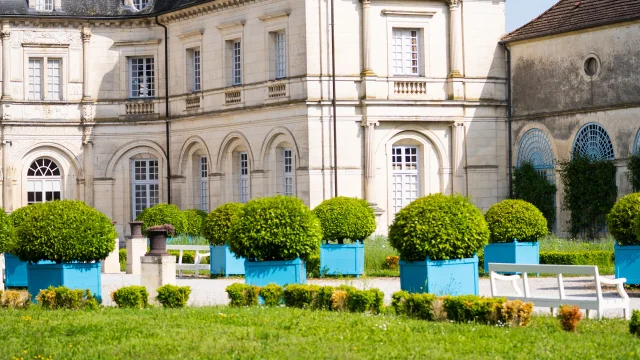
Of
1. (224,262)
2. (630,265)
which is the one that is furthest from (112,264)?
(630,265)

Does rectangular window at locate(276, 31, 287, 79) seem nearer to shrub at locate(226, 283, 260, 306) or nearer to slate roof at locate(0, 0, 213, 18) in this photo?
slate roof at locate(0, 0, 213, 18)

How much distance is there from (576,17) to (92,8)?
1833 cm

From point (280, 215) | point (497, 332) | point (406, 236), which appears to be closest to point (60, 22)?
point (280, 215)

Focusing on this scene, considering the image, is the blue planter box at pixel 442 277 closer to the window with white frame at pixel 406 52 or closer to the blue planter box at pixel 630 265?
the blue planter box at pixel 630 265

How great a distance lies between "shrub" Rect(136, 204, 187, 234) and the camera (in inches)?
1634

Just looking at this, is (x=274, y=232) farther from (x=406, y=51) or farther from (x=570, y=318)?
(x=406, y=51)

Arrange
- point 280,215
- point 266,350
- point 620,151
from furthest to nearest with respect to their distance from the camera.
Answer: point 620,151, point 280,215, point 266,350

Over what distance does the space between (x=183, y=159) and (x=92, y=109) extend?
160 inches

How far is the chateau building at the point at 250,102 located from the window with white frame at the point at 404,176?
45mm

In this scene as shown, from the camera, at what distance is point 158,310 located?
62.6 ft

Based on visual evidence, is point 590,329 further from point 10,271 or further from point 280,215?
point 10,271

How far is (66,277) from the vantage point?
2152 centimetres

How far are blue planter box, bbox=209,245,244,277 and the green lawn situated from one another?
1136cm

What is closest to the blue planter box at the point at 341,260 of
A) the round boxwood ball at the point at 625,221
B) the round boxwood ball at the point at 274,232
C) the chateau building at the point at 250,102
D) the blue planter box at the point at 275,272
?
the round boxwood ball at the point at 274,232
